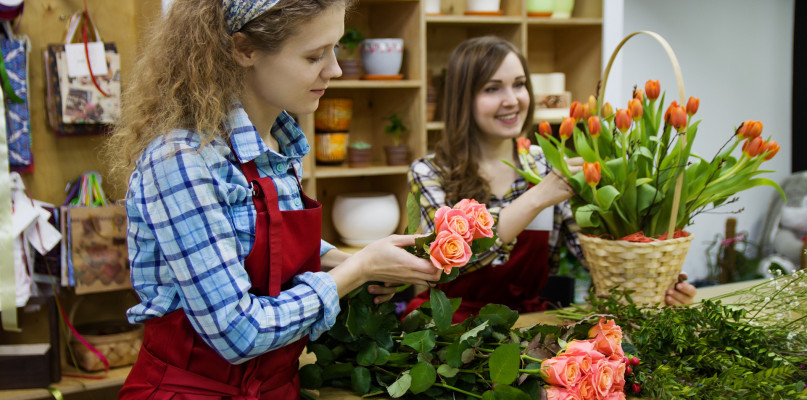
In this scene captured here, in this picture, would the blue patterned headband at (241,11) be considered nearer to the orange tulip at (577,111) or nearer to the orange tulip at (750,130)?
the orange tulip at (577,111)

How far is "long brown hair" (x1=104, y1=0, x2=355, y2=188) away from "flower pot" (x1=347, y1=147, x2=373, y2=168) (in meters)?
1.66

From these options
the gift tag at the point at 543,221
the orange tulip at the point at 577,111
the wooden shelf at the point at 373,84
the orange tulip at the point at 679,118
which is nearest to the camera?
the orange tulip at the point at 679,118

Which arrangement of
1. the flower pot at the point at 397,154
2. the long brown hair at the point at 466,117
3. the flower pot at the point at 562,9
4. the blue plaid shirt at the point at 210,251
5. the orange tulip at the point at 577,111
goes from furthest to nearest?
the flower pot at the point at 562,9, the flower pot at the point at 397,154, the long brown hair at the point at 466,117, the orange tulip at the point at 577,111, the blue plaid shirt at the point at 210,251

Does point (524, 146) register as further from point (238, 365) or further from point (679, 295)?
point (238, 365)

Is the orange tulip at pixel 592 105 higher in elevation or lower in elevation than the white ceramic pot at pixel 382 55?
lower

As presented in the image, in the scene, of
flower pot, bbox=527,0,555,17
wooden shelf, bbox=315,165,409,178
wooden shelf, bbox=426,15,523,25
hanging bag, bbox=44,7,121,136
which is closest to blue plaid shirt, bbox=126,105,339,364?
hanging bag, bbox=44,7,121,136

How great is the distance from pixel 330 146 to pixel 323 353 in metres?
1.66

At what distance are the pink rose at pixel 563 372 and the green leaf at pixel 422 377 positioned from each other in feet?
0.57

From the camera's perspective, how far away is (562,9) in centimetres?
304

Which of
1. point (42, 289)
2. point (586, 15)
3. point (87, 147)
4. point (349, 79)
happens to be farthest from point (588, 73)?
point (42, 289)

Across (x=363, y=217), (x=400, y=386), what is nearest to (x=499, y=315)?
(x=400, y=386)

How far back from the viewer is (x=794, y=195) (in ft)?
11.9

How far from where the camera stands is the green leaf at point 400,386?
1079 mm

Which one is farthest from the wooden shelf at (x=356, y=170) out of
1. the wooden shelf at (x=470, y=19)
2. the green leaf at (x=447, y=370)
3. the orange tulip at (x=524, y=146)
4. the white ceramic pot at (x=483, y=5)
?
the green leaf at (x=447, y=370)
